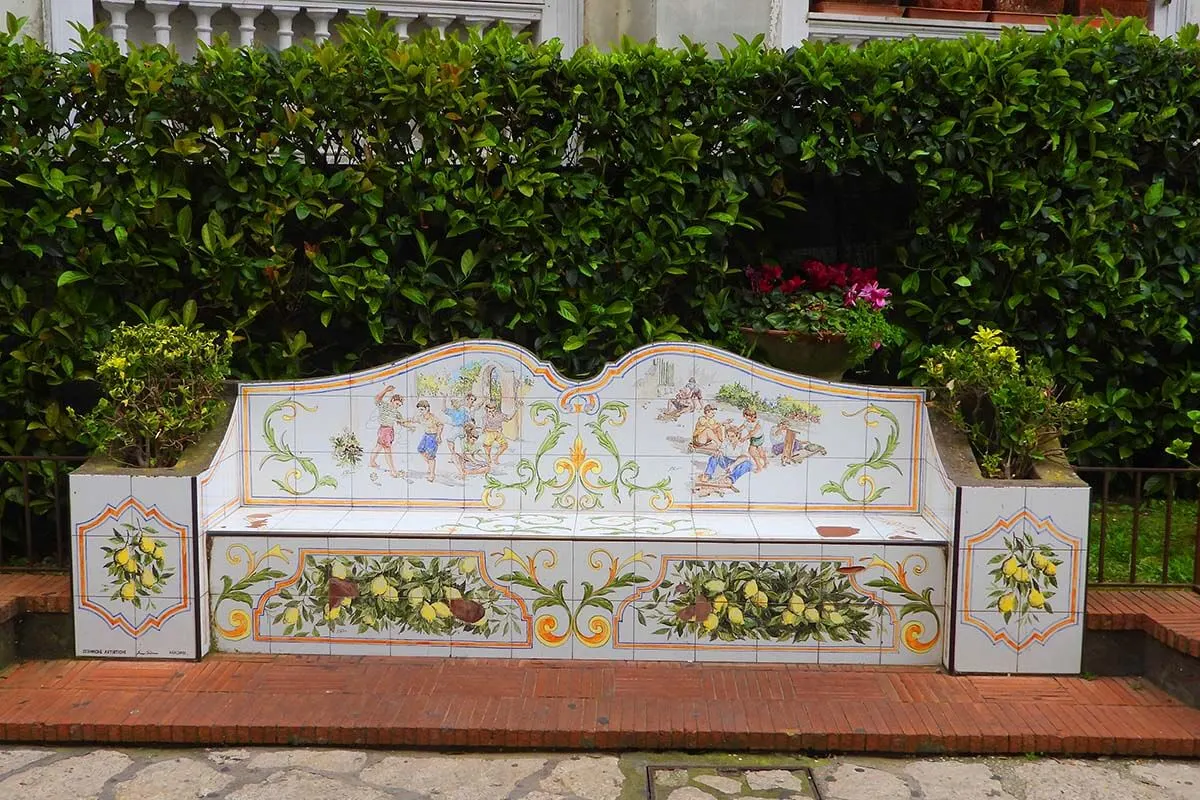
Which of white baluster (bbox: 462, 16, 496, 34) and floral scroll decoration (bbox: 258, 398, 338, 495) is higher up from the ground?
white baluster (bbox: 462, 16, 496, 34)

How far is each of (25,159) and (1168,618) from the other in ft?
19.1

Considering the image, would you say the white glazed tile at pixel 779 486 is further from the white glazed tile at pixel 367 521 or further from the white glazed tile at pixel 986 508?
the white glazed tile at pixel 367 521

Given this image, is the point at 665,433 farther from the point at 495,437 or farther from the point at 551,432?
the point at 495,437

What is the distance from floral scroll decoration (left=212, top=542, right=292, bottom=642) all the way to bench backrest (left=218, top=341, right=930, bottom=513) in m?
0.65

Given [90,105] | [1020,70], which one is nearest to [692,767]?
[1020,70]

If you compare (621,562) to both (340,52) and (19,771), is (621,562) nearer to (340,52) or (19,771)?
(19,771)

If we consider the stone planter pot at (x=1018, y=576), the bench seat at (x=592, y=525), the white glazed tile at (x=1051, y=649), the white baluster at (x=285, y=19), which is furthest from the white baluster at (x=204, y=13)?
the white glazed tile at (x=1051, y=649)

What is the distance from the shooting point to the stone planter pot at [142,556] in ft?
14.6

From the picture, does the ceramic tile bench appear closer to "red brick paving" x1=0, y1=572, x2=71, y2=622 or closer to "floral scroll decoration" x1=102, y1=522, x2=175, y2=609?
"floral scroll decoration" x1=102, y1=522, x2=175, y2=609

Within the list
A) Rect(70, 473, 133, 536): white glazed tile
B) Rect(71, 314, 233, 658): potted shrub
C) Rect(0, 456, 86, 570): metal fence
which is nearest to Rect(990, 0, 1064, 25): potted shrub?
Rect(71, 314, 233, 658): potted shrub

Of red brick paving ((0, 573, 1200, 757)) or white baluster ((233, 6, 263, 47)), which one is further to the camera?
white baluster ((233, 6, 263, 47))

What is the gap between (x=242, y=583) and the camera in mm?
4543

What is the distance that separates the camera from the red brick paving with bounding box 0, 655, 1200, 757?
12.9ft

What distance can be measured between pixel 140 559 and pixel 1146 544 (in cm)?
512
